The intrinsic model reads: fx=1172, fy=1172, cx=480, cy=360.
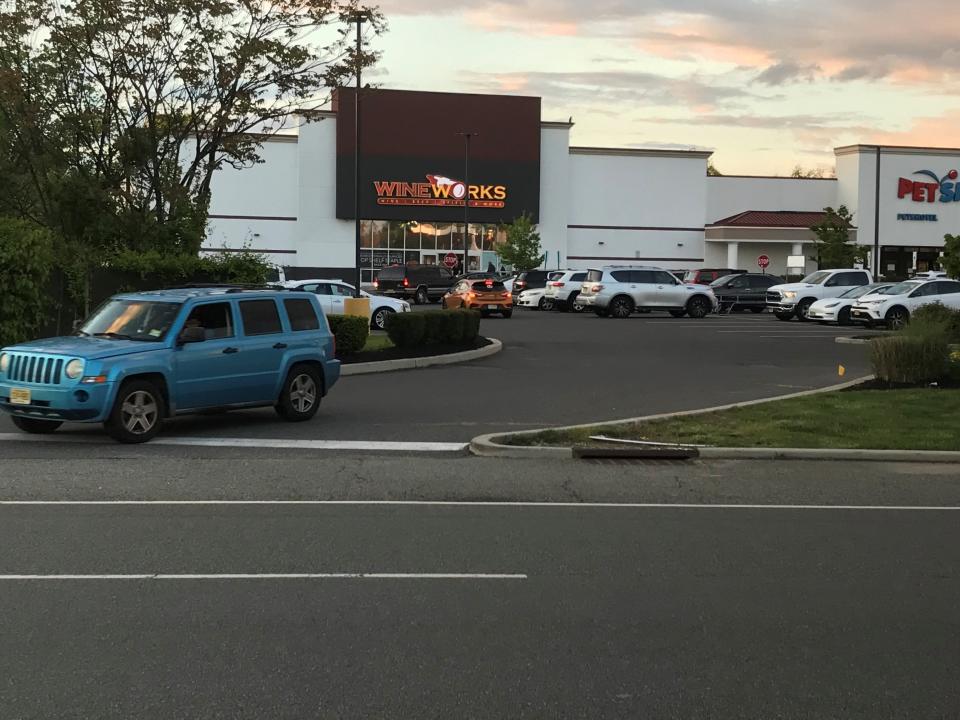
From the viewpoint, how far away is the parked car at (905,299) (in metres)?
35.8

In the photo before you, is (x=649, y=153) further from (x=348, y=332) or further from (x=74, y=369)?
(x=74, y=369)

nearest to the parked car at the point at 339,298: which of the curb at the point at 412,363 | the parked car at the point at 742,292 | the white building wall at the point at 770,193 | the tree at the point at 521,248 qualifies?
the curb at the point at 412,363

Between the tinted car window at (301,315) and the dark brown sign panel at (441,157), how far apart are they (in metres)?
56.5

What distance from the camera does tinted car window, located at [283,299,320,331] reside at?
14.9 m

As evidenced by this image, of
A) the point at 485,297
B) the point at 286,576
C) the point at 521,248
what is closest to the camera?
the point at 286,576

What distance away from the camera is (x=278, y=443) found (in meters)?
13.1

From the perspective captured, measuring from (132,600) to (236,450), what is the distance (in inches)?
245

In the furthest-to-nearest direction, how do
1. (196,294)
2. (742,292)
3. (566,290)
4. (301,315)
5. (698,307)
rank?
(742,292) → (566,290) → (698,307) → (301,315) → (196,294)

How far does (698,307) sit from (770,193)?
39.8m

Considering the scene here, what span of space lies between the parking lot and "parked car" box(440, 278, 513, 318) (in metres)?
8.29

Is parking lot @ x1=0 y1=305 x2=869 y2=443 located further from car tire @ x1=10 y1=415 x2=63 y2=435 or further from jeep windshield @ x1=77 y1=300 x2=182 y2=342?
jeep windshield @ x1=77 y1=300 x2=182 y2=342

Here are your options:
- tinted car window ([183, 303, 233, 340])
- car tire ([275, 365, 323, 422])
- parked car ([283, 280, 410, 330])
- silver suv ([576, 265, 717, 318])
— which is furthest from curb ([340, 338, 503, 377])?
silver suv ([576, 265, 717, 318])

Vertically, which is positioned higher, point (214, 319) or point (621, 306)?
point (214, 319)

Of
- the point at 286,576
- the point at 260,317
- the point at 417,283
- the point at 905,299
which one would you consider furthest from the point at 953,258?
the point at 286,576
